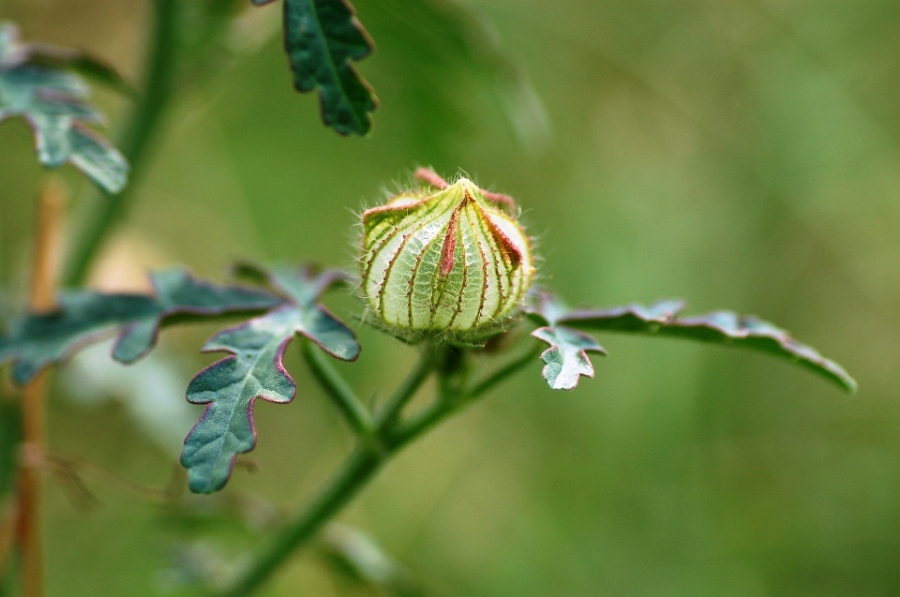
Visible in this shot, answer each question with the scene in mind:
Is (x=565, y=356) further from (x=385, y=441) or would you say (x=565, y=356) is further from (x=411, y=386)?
(x=385, y=441)

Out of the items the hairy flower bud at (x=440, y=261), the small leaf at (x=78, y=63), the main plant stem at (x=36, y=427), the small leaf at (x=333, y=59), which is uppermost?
the small leaf at (x=333, y=59)

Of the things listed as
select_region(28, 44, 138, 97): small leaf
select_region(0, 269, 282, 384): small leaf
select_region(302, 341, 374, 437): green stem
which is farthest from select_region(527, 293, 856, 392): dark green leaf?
select_region(28, 44, 138, 97): small leaf

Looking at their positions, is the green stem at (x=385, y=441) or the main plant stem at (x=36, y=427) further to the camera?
the main plant stem at (x=36, y=427)

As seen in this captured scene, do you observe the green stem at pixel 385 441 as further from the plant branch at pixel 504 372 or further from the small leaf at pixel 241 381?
the small leaf at pixel 241 381

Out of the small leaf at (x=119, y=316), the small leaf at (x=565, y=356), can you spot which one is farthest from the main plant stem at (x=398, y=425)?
the small leaf at (x=119, y=316)

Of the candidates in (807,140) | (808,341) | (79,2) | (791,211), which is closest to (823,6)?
(807,140)

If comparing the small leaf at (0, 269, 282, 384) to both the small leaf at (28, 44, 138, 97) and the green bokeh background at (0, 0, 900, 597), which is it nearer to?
the small leaf at (28, 44, 138, 97)
